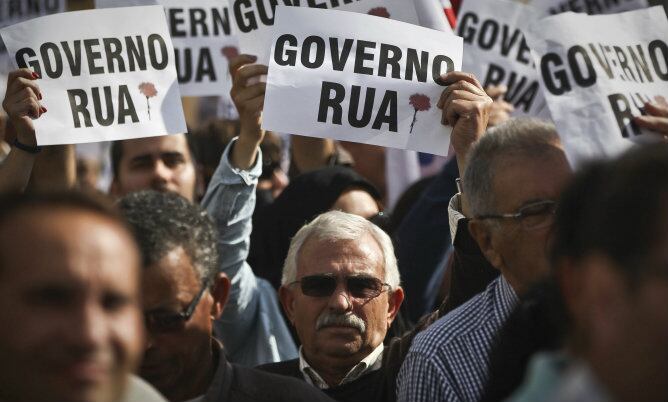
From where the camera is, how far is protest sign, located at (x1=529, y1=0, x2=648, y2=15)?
5.69 meters

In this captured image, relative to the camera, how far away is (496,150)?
3471 mm

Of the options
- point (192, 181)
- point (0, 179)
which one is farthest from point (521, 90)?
point (0, 179)

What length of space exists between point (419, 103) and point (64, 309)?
106 inches

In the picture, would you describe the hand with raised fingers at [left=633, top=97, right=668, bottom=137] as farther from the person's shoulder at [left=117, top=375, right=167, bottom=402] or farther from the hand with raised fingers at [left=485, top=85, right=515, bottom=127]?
the person's shoulder at [left=117, top=375, right=167, bottom=402]

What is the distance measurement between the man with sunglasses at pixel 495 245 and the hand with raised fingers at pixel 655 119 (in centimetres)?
39

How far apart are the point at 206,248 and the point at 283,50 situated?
1.36 meters

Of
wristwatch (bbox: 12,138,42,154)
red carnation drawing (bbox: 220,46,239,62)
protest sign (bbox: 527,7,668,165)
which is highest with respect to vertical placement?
protest sign (bbox: 527,7,668,165)

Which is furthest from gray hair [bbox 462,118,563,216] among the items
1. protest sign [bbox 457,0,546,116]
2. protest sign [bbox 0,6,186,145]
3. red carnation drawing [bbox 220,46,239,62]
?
red carnation drawing [bbox 220,46,239,62]

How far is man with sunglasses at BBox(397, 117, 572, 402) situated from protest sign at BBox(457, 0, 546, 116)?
102 inches

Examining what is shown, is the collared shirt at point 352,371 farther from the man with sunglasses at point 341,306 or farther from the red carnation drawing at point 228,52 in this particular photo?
the red carnation drawing at point 228,52

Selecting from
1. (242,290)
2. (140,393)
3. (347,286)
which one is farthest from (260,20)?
(140,393)

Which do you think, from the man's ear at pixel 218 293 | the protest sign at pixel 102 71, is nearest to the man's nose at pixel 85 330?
the man's ear at pixel 218 293

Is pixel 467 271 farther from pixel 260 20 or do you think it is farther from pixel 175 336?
pixel 260 20

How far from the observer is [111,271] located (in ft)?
6.20
